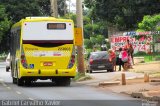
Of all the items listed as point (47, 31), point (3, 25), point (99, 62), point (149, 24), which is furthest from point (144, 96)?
point (3, 25)

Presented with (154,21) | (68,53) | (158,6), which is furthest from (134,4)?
(68,53)

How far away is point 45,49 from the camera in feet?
98.9

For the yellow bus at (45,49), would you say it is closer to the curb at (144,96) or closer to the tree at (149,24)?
the curb at (144,96)

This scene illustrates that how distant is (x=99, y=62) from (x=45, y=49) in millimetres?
15092

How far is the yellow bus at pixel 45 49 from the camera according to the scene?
30.0 meters

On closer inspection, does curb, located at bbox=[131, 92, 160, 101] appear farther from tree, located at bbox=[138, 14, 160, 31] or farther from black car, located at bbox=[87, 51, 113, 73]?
tree, located at bbox=[138, 14, 160, 31]

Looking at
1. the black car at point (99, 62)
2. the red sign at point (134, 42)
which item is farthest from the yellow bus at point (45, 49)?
the red sign at point (134, 42)

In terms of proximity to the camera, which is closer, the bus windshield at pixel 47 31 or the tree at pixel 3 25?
the bus windshield at pixel 47 31

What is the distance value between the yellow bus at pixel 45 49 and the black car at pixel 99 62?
45.6 feet

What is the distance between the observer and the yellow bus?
98.3 feet

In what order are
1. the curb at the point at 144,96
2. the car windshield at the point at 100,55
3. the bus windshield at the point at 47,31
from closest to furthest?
the curb at the point at 144,96 < the bus windshield at the point at 47,31 < the car windshield at the point at 100,55

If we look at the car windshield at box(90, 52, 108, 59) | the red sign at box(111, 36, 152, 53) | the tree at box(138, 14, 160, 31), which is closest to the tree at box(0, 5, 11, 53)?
the tree at box(138, 14, 160, 31)

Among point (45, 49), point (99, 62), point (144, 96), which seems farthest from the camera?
point (99, 62)

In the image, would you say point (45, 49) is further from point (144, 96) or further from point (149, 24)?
point (149, 24)
